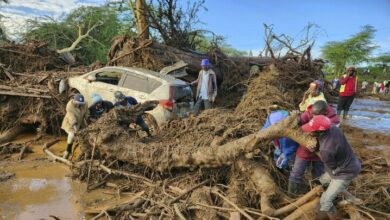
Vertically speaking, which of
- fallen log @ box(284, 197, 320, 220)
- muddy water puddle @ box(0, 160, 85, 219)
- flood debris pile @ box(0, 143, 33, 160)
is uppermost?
fallen log @ box(284, 197, 320, 220)

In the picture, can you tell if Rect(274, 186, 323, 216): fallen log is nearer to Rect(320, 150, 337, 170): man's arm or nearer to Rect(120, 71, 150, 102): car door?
Rect(320, 150, 337, 170): man's arm

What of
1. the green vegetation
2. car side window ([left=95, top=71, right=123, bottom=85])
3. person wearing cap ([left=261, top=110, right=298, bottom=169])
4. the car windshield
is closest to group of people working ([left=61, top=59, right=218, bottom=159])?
the car windshield

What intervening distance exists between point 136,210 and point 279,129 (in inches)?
91.3

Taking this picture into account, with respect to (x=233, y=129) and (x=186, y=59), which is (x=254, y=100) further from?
(x=186, y=59)

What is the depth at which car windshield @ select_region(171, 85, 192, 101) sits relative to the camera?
8680 millimetres

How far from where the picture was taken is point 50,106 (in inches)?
385

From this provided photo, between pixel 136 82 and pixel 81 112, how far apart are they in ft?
5.82

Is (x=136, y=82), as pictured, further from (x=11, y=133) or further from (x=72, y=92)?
(x=11, y=133)

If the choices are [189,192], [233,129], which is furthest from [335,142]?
[189,192]

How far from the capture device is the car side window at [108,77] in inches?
391

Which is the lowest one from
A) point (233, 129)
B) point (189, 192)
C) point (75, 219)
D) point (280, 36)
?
point (75, 219)

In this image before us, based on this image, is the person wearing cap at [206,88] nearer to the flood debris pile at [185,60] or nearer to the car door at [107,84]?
the car door at [107,84]

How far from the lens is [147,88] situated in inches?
348

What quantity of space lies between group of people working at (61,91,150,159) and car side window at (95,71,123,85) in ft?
6.68
